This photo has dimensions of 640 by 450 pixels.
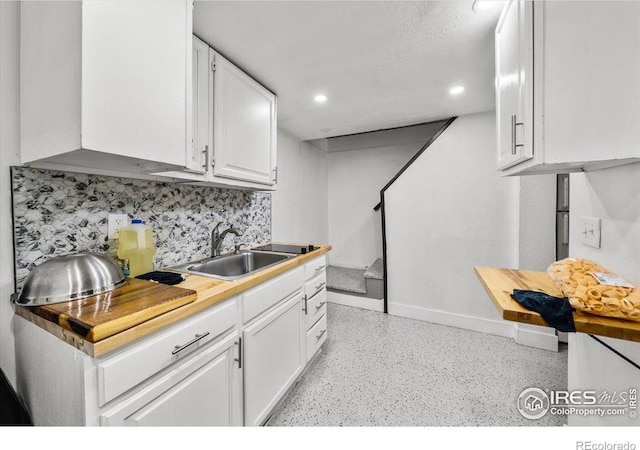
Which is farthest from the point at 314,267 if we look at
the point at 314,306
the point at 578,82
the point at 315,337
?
the point at 578,82

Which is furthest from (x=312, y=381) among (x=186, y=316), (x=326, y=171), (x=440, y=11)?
(x=326, y=171)

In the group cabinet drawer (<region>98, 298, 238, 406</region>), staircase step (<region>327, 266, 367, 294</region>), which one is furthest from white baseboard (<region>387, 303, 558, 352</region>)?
cabinet drawer (<region>98, 298, 238, 406</region>)

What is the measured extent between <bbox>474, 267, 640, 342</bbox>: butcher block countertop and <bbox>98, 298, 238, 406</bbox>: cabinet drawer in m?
1.06

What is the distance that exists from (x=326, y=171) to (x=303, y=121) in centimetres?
141

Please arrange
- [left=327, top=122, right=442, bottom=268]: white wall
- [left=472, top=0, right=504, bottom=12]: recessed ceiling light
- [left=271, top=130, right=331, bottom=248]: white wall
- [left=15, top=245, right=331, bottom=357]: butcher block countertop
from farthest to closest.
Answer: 1. [left=327, top=122, right=442, bottom=268]: white wall
2. [left=271, top=130, right=331, bottom=248]: white wall
3. [left=472, top=0, right=504, bottom=12]: recessed ceiling light
4. [left=15, top=245, right=331, bottom=357]: butcher block countertop

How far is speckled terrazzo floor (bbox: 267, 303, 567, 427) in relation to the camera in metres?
1.38

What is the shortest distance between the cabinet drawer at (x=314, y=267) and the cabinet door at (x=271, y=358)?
0.59 feet

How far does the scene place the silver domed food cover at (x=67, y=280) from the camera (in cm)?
78

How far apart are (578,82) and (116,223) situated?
198 centimetres

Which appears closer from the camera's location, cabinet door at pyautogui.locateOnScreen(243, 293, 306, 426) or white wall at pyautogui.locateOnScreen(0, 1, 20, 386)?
white wall at pyautogui.locateOnScreen(0, 1, 20, 386)

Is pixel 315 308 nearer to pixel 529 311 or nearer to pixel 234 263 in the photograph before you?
pixel 234 263

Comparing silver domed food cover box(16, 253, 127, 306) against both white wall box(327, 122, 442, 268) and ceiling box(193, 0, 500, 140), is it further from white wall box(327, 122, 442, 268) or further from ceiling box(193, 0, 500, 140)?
white wall box(327, 122, 442, 268)

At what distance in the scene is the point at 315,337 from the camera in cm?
182

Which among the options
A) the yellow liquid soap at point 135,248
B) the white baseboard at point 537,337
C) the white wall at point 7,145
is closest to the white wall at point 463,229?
the white baseboard at point 537,337
